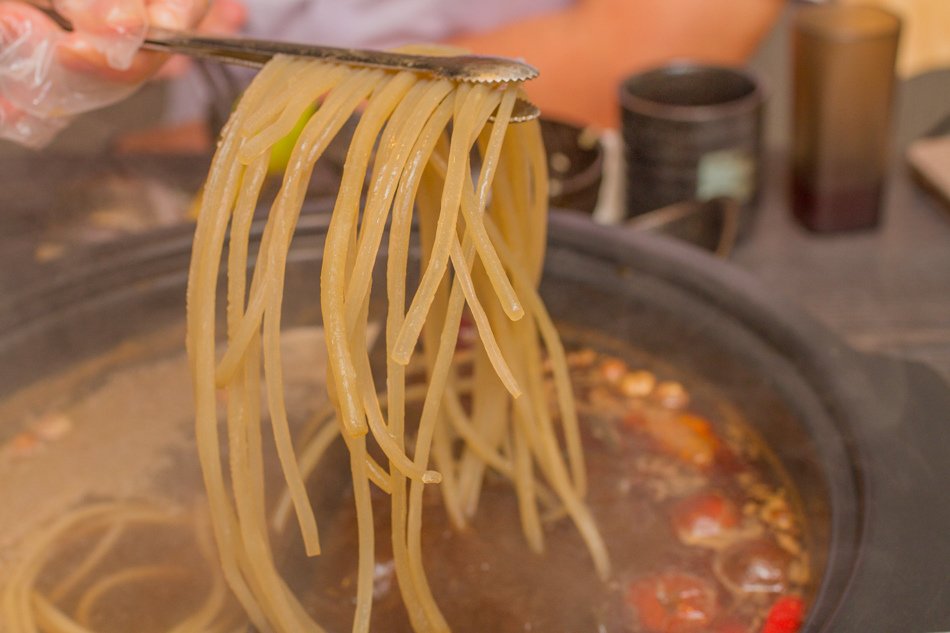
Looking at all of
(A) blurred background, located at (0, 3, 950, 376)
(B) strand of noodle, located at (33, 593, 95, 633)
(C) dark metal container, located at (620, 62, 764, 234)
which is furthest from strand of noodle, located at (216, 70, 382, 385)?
(C) dark metal container, located at (620, 62, 764, 234)

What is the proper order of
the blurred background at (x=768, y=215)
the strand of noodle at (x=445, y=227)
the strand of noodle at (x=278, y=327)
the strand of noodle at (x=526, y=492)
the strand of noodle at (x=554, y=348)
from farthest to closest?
the blurred background at (x=768, y=215) → the strand of noodle at (x=526, y=492) → the strand of noodle at (x=554, y=348) → the strand of noodle at (x=278, y=327) → the strand of noodle at (x=445, y=227)

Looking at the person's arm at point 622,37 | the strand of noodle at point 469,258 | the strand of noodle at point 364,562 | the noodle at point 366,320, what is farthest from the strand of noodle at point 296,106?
the person's arm at point 622,37

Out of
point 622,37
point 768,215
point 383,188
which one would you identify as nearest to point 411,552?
point 383,188

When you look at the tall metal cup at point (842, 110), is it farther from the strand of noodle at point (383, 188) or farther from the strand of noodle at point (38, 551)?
the strand of noodle at point (38, 551)

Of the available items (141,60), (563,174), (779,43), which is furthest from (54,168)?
(779,43)

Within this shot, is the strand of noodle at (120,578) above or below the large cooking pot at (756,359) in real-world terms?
below

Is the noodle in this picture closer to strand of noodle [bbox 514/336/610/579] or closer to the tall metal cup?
strand of noodle [bbox 514/336/610/579]

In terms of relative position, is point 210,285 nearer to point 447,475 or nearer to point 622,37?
point 447,475
